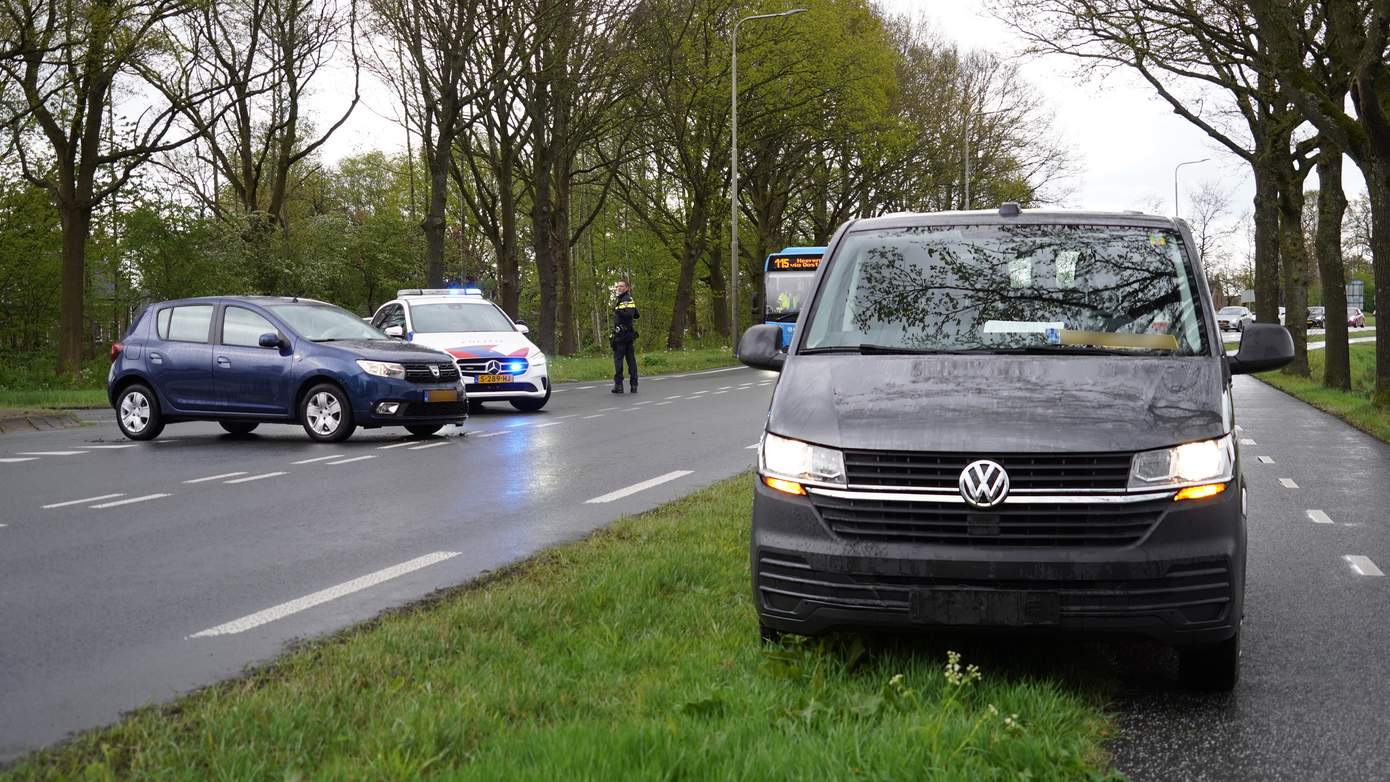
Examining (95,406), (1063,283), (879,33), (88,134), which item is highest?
(879,33)

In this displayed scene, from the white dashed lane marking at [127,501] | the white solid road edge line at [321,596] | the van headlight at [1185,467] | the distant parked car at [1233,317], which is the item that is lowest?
Answer: the distant parked car at [1233,317]


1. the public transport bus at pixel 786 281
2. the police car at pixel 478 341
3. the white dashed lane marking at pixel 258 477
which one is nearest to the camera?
the white dashed lane marking at pixel 258 477

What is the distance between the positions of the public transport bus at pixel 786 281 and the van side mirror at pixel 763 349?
118 ft

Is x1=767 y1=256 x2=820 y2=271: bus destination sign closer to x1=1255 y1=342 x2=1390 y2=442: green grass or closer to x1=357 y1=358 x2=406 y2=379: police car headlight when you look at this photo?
x1=1255 y1=342 x2=1390 y2=442: green grass

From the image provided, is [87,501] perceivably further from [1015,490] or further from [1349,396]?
[1349,396]

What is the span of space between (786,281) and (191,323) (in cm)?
2778

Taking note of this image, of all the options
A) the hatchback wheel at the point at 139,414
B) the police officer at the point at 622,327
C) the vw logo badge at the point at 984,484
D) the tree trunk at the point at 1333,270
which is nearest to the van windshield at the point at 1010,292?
the vw logo badge at the point at 984,484

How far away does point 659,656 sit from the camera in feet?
17.2

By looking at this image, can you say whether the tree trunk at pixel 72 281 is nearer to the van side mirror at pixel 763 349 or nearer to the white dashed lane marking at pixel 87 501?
the white dashed lane marking at pixel 87 501

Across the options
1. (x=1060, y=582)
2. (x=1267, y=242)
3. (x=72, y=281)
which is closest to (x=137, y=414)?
(x=72, y=281)

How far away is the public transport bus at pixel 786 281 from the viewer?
42.5m

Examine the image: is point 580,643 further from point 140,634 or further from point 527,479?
point 527,479

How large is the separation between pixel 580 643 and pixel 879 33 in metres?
46.1

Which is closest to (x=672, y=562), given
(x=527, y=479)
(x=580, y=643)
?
(x=580, y=643)
